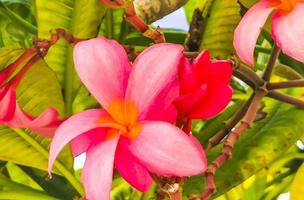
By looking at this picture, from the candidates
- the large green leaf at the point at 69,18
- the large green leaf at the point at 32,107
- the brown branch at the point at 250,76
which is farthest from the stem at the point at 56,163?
the brown branch at the point at 250,76

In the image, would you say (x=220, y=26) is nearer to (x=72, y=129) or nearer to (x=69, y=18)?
(x=69, y=18)

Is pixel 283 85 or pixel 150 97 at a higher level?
pixel 150 97

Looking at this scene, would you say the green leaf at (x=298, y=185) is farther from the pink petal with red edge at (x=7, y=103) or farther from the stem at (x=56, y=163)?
the pink petal with red edge at (x=7, y=103)

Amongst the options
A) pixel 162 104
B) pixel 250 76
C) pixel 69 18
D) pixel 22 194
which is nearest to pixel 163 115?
pixel 162 104

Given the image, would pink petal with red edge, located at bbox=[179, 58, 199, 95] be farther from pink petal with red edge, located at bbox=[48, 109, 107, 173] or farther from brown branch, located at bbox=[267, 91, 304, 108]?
brown branch, located at bbox=[267, 91, 304, 108]

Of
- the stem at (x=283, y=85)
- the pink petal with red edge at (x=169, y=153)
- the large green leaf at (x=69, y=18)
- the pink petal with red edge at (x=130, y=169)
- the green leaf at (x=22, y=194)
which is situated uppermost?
the pink petal with red edge at (x=169, y=153)
